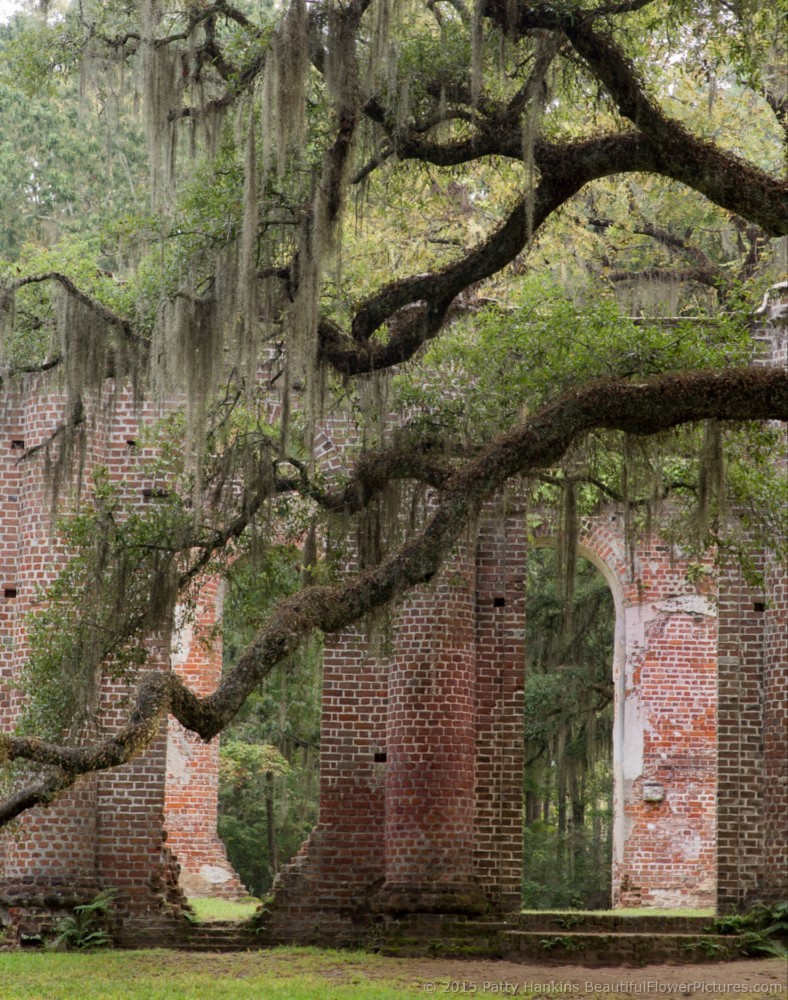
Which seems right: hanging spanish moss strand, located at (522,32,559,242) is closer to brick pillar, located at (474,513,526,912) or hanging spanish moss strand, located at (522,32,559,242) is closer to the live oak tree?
the live oak tree

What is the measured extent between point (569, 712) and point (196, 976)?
10120 millimetres

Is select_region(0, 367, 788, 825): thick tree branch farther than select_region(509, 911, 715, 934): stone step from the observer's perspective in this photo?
No

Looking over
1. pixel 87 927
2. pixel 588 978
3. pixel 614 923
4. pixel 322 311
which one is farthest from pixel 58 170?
pixel 588 978

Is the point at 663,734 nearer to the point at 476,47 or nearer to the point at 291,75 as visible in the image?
the point at 476,47

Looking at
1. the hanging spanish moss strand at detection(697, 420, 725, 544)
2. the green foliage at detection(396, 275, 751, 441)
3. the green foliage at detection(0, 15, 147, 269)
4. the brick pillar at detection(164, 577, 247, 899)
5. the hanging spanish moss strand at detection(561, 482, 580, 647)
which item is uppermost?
the green foliage at detection(0, 15, 147, 269)

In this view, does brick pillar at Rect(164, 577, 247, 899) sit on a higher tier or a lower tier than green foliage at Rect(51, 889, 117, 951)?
higher

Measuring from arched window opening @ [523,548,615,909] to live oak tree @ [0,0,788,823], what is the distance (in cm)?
840

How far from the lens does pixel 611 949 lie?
485 inches

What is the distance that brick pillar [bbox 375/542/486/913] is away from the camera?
12.8 m

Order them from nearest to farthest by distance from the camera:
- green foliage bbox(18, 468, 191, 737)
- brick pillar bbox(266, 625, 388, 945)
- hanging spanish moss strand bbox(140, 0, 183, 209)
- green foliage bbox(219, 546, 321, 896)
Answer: hanging spanish moss strand bbox(140, 0, 183, 209), green foliage bbox(18, 468, 191, 737), brick pillar bbox(266, 625, 388, 945), green foliage bbox(219, 546, 321, 896)

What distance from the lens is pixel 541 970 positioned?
1177cm

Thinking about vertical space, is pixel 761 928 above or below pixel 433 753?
below

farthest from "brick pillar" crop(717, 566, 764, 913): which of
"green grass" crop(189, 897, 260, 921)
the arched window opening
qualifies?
the arched window opening

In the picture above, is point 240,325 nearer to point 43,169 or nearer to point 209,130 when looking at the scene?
point 209,130
